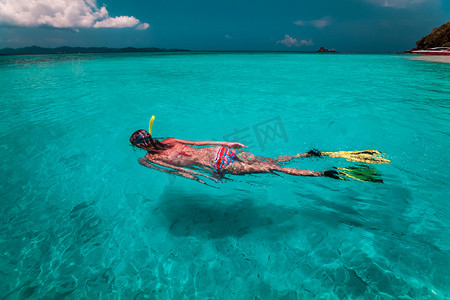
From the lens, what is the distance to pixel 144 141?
13.4 feet

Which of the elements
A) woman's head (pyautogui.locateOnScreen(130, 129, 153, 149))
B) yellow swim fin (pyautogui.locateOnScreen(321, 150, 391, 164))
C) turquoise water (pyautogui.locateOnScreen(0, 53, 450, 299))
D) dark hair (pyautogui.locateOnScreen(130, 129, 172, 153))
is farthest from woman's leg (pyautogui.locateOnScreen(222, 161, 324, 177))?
woman's head (pyautogui.locateOnScreen(130, 129, 153, 149))

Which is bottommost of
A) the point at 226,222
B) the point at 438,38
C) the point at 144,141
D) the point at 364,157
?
the point at 226,222

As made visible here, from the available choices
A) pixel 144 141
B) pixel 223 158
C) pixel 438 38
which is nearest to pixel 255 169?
pixel 223 158

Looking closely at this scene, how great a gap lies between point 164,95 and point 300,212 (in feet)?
34.4

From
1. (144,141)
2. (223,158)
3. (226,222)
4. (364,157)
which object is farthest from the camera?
(364,157)

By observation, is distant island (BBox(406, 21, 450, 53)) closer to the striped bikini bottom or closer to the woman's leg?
the woman's leg

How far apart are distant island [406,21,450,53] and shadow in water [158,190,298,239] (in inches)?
2852

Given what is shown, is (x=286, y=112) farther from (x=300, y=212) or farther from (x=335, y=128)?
(x=300, y=212)

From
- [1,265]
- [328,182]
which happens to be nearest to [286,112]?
[328,182]

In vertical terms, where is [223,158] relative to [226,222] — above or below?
above

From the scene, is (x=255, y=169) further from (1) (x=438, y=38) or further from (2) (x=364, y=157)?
(1) (x=438, y=38)

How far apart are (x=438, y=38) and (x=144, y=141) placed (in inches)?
3112

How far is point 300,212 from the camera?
11.9ft

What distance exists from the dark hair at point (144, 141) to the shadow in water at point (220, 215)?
0.97 m
